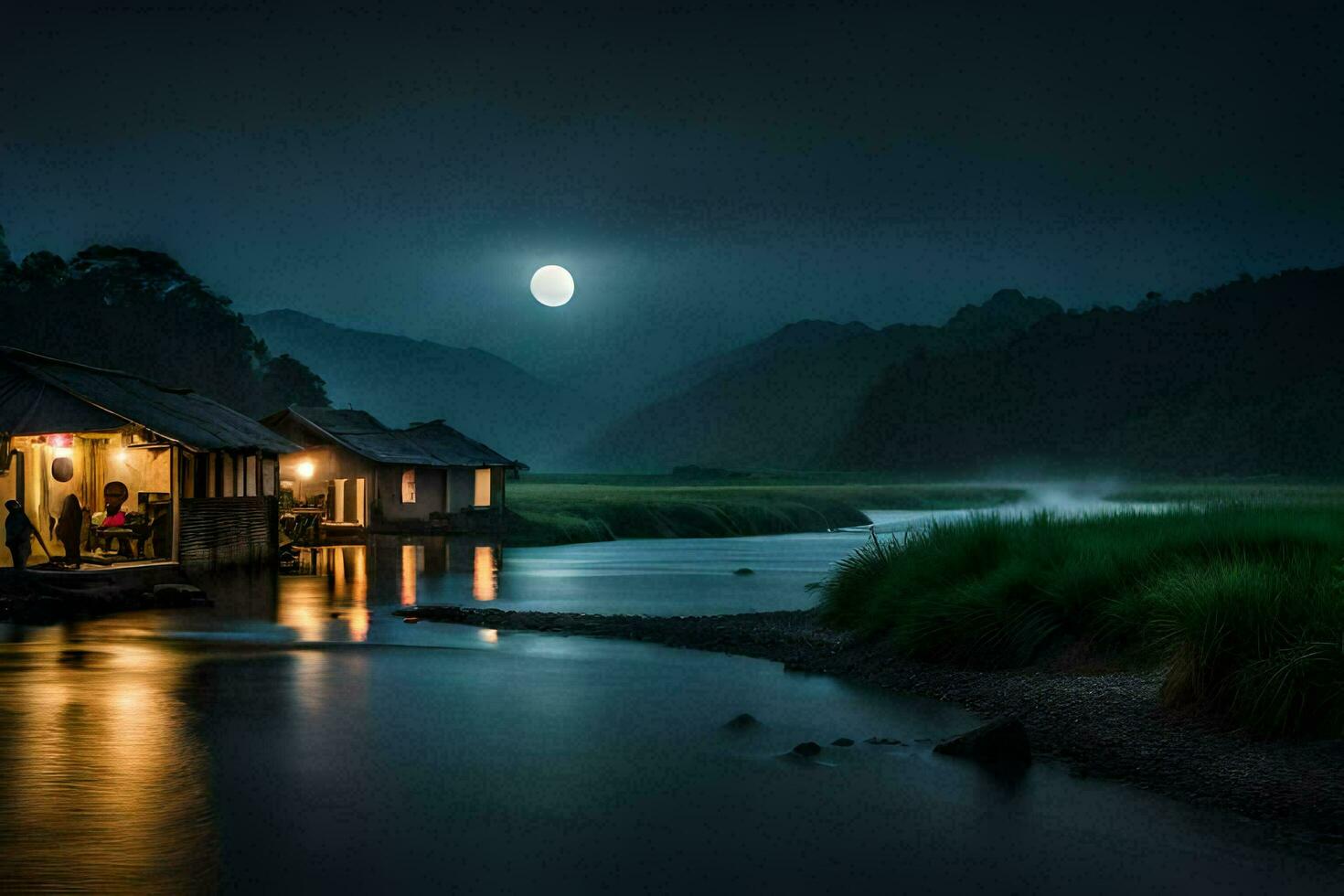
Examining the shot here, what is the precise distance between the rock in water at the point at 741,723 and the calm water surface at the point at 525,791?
0.50 feet

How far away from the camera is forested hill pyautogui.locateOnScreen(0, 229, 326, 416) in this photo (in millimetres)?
82562

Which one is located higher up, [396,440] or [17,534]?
Result: [396,440]

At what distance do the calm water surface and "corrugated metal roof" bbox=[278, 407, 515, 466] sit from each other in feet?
121

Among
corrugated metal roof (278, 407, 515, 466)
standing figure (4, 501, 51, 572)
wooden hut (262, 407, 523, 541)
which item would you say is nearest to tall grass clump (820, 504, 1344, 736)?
standing figure (4, 501, 51, 572)

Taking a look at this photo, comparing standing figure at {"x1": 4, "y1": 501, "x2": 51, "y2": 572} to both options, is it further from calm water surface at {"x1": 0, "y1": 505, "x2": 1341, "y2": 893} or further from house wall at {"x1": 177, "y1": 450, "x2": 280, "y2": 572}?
calm water surface at {"x1": 0, "y1": 505, "x2": 1341, "y2": 893}

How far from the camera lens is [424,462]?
57656 mm

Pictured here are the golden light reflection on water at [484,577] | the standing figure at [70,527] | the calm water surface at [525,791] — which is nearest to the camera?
the calm water surface at [525,791]

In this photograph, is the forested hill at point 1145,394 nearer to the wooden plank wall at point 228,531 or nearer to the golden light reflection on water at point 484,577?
the golden light reflection on water at point 484,577

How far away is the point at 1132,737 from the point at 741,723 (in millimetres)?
3727

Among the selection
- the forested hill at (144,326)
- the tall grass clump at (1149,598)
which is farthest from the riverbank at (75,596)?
the forested hill at (144,326)

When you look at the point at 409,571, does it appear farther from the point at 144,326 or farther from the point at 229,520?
the point at 144,326

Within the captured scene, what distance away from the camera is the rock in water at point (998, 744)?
1127 centimetres

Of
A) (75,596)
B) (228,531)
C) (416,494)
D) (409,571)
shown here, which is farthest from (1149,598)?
(416,494)

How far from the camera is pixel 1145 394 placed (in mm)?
154375
